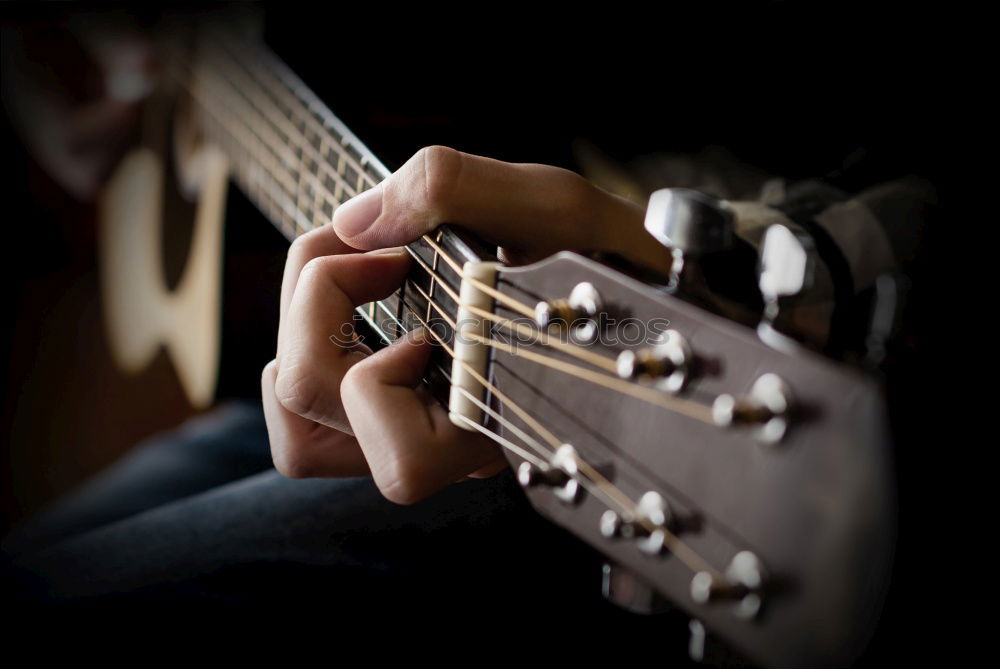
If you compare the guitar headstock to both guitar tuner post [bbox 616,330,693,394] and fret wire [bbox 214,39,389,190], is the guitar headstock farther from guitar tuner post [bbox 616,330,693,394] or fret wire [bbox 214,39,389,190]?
fret wire [bbox 214,39,389,190]

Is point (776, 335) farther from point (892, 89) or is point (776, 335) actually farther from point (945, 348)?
point (892, 89)

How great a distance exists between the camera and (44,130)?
4.50 ft

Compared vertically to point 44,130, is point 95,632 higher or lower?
lower

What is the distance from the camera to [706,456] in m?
0.33

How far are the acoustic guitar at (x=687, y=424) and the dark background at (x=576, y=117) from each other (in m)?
0.04

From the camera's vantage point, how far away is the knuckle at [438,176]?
53cm

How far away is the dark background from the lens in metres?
0.60

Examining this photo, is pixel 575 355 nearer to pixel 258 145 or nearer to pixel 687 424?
pixel 687 424

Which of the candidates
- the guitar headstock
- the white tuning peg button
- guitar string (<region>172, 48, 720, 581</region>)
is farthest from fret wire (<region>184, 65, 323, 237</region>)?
the white tuning peg button

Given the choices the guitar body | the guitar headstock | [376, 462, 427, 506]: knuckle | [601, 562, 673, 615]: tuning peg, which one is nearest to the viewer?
the guitar headstock

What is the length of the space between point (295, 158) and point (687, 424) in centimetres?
65

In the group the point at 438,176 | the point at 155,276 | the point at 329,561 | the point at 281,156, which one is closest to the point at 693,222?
the point at 438,176

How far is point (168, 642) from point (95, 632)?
0.07m

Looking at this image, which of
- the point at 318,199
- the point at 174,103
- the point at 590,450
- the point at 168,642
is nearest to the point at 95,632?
the point at 168,642
